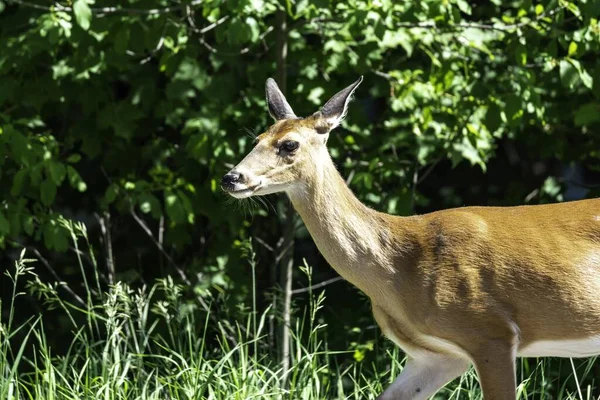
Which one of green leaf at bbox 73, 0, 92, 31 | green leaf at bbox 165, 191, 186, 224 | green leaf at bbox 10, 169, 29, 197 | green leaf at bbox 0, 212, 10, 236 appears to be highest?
green leaf at bbox 73, 0, 92, 31

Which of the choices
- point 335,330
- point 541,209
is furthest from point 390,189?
point 541,209

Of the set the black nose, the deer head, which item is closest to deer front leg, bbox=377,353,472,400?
the deer head

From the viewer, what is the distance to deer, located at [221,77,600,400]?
4.71 m

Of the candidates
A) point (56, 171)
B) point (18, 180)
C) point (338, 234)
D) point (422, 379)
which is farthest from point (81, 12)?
point (422, 379)

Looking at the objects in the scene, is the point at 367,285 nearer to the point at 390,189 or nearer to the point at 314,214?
the point at 314,214

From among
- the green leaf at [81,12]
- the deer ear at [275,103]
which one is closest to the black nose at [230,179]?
the deer ear at [275,103]

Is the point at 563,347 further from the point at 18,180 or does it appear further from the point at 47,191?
the point at 18,180

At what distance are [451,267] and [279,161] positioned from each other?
0.83 m

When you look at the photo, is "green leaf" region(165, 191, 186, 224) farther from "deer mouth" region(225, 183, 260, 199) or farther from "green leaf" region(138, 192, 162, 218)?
"deer mouth" region(225, 183, 260, 199)

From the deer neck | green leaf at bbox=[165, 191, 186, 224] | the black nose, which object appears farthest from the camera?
green leaf at bbox=[165, 191, 186, 224]

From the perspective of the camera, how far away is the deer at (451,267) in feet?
15.5

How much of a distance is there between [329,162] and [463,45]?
7.60ft

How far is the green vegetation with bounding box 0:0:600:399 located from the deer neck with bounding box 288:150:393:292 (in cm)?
143

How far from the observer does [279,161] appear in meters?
4.84
